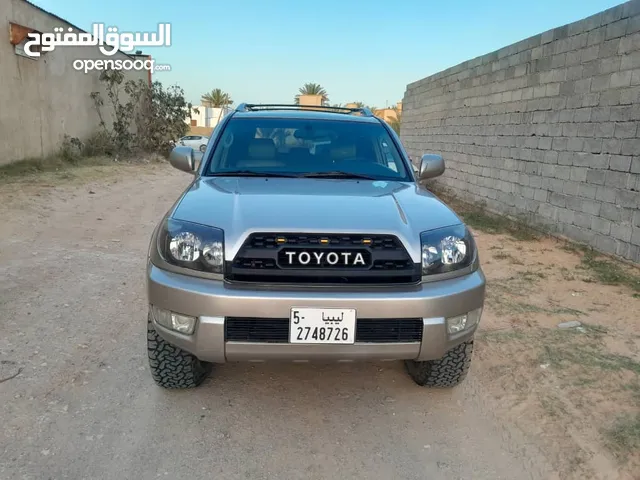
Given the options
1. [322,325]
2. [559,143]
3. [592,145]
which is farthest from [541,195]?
[322,325]

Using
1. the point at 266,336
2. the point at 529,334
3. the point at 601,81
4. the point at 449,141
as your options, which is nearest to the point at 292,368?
the point at 266,336

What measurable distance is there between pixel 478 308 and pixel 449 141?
30.7 feet

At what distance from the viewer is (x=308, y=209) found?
8.50 ft

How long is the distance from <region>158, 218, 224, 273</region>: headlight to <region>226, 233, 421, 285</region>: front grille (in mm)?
94

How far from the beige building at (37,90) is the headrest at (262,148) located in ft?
31.5

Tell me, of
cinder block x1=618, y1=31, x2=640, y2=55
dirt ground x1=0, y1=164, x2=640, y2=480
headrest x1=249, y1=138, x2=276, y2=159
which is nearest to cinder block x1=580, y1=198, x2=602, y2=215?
cinder block x1=618, y1=31, x2=640, y2=55

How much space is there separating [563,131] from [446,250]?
17.8ft

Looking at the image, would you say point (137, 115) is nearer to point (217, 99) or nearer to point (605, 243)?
point (605, 243)

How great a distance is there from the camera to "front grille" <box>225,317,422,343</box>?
7.64ft

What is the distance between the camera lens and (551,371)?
3.28m

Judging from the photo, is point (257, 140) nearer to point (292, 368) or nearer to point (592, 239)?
point (292, 368)

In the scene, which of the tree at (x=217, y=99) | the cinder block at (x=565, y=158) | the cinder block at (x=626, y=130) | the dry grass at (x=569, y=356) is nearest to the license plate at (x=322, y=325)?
the dry grass at (x=569, y=356)

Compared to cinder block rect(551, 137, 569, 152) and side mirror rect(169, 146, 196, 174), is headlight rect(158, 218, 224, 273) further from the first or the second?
cinder block rect(551, 137, 569, 152)

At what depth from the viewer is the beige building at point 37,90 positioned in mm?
11000
